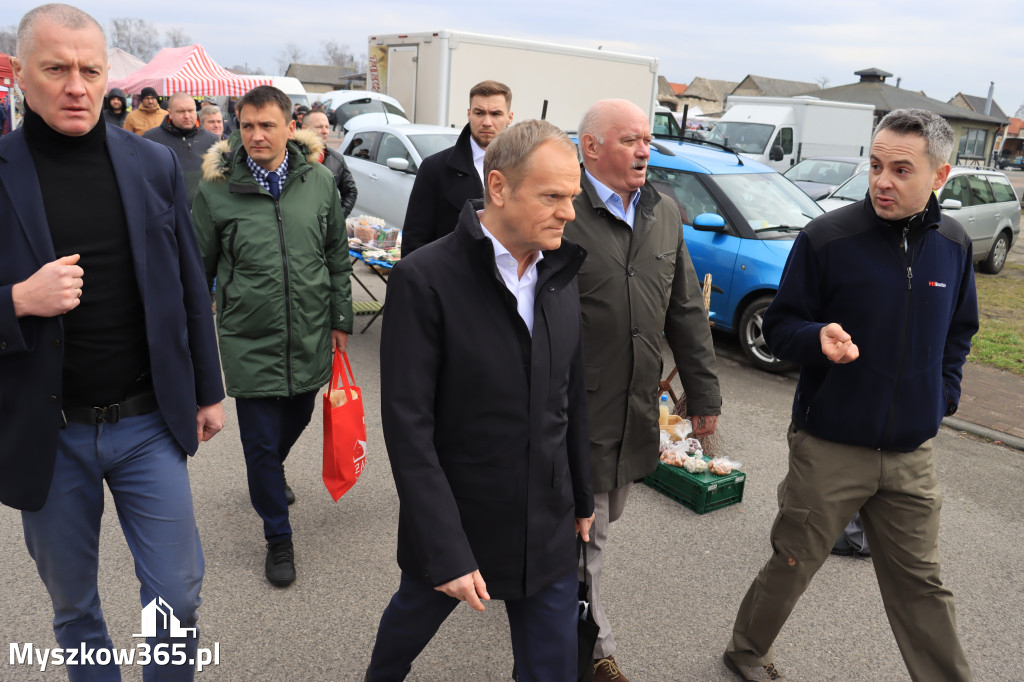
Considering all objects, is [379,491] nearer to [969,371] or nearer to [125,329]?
[125,329]

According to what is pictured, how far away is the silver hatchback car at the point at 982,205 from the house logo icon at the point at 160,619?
10580 millimetres

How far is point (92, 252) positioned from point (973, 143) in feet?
224

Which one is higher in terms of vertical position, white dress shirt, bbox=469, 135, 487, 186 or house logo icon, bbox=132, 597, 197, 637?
white dress shirt, bbox=469, 135, 487, 186

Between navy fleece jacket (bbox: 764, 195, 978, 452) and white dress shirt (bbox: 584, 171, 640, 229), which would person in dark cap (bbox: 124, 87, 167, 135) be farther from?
navy fleece jacket (bbox: 764, 195, 978, 452)

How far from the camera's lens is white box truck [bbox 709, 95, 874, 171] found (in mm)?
20688

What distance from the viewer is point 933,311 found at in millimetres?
2721

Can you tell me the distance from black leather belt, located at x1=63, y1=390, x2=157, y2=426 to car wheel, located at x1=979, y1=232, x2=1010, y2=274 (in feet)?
45.7

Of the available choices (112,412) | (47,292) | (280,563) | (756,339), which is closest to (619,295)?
(112,412)

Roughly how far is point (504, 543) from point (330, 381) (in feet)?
6.22

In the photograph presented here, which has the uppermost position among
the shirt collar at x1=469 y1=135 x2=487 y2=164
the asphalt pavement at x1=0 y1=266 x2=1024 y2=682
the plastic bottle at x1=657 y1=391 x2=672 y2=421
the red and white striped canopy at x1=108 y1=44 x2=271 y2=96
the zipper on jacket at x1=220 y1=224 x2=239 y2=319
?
the red and white striped canopy at x1=108 y1=44 x2=271 y2=96

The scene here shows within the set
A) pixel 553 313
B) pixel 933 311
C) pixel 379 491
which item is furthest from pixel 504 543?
pixel 379 491

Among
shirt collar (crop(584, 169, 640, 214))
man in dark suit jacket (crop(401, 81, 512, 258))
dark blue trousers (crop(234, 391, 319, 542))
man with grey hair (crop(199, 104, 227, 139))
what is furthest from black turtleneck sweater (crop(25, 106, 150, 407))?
man with grey hair (crop(199, 104, 227, 139))

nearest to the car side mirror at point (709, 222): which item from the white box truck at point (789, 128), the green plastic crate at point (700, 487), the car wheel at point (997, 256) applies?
the green plastic crate at point (700, 487)

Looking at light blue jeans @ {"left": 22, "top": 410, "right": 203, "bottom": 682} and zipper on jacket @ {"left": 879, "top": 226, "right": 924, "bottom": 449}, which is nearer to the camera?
light blue jeans @ {"left": 22, "top": 410, "right": 203, "bottom": 682}
